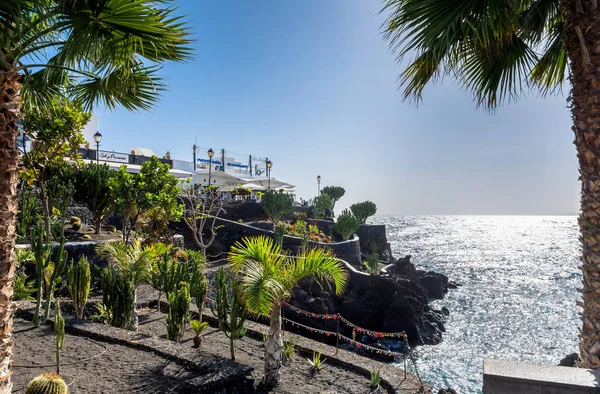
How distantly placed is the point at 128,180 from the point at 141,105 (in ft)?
19.6

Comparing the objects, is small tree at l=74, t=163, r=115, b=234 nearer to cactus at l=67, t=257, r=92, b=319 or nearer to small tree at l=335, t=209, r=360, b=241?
cactus at l=67, t=257, r=92, b=319

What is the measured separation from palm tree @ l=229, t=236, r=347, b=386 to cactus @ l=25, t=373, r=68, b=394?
2241mm

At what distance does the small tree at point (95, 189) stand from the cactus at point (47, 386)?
9.96 meters

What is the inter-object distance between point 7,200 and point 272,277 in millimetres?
3074

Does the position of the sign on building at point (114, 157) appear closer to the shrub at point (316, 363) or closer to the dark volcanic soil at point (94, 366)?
the dark volcanic soil at point (94, 366)

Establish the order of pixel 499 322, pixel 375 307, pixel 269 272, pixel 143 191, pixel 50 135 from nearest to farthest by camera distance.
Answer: pixel 269 272 < pixel 50 135 < pixel 143 191 < pixel 375 307 < pixel 499 322

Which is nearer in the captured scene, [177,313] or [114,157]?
[177,313]

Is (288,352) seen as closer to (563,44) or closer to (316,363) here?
(316,363)

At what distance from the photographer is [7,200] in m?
3.44

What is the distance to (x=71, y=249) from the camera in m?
10.7

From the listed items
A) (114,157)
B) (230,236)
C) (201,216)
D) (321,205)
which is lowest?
(230,236)

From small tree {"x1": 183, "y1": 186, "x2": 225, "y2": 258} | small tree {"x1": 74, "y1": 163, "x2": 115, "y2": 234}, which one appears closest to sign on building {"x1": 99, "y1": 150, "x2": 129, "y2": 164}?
small tree {"x1": 183, "y1": 186, "x2": 225, "y2": 258}

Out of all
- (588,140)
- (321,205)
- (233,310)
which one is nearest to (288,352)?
(233,310)

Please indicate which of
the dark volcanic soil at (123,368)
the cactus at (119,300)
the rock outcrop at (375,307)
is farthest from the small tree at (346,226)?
the cactus at (119,300)
